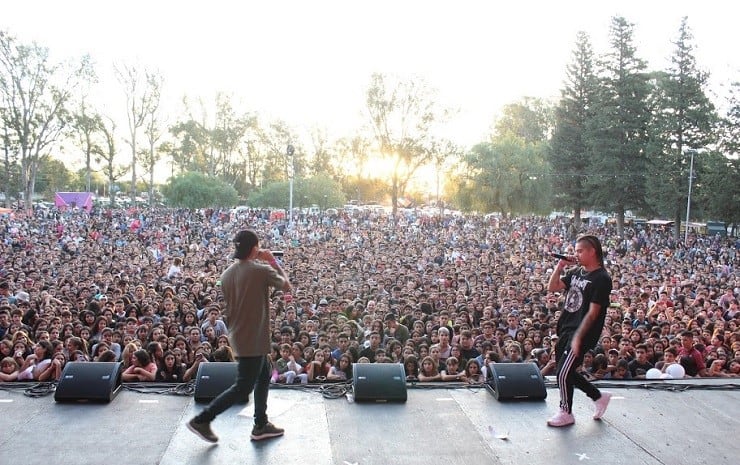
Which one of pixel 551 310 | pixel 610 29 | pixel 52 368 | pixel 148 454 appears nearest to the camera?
pixel 148 454

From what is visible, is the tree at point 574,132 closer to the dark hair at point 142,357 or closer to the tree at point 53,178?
the dark hair at point 142,357

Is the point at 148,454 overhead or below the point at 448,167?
below

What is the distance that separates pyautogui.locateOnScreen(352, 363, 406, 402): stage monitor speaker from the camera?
464 cm

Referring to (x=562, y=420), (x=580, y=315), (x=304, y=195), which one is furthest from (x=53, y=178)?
(x=580, y=315)

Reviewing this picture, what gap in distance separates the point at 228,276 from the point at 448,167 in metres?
36.3

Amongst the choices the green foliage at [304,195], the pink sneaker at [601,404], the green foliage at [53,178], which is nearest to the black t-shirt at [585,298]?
the pink sneaker at [601,404]

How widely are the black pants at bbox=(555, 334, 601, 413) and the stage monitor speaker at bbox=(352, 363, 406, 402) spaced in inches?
43.6

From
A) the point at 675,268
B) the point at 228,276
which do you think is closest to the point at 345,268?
the point at 675,268

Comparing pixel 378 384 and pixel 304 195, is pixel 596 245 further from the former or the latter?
pixel 304 195

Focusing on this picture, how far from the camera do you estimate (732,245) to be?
85.1 feet

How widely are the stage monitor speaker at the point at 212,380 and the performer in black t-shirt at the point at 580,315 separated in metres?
2.18

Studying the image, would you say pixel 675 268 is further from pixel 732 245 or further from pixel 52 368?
pixel 52 368

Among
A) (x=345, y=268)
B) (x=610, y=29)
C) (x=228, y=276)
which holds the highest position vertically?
(x=610, y=29)

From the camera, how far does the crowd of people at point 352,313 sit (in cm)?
615
